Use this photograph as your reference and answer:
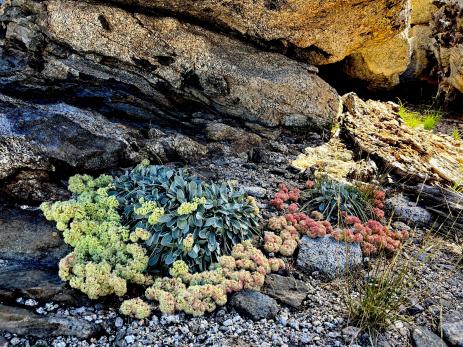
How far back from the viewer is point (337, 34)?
8156mm

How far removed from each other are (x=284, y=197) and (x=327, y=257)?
1.20 m

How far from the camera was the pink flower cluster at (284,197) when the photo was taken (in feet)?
19.6

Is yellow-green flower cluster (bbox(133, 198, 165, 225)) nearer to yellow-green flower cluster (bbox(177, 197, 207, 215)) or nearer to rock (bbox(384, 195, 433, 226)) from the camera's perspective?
yellow-green flower cluster (bbox(177, 197, 207, 215))

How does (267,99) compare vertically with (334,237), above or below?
above

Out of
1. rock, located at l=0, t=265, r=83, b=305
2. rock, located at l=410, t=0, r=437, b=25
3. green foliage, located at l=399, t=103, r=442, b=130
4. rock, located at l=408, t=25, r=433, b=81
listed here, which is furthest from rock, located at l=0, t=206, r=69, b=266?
rock, located at l=410, t=0, r=437, b=25

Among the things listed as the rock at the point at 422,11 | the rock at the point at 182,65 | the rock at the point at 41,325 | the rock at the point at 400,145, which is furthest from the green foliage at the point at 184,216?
the rock at the point at 422,11

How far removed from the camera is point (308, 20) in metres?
7.68

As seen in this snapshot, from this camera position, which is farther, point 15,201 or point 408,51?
point 408,51

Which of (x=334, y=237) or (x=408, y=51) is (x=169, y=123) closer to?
(x=334, y=237)

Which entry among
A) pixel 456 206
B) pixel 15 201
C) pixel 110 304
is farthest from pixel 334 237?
pixel 15 201

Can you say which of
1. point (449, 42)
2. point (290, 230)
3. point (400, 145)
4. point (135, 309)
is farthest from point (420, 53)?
point (135, 309)

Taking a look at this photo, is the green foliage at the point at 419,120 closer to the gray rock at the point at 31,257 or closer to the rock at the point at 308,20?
the rock at the point at 308,20

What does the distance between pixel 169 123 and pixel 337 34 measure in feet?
11.9

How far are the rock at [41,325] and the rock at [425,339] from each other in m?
3.04
